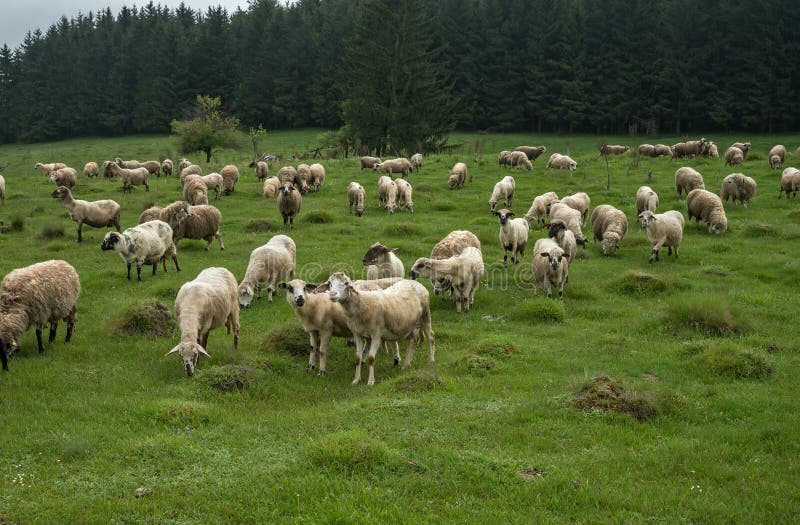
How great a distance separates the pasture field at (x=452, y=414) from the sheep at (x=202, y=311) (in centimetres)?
42

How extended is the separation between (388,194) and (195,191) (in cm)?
846

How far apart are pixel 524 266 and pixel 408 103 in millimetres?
40486

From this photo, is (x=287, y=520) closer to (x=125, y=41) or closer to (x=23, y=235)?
(x=23, y=235)

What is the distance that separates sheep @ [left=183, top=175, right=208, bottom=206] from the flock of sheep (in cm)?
8

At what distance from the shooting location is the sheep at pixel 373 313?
1106 centimetres

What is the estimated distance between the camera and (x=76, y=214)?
75.7 feet

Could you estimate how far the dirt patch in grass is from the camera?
9.31 m

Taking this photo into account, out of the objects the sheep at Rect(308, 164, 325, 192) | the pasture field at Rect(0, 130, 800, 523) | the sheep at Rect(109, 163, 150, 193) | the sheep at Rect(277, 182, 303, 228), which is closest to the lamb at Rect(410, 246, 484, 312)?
the pasture field at Rect(0, 130, 800, 523)

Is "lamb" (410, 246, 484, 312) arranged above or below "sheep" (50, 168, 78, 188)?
below

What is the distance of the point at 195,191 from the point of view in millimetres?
28406

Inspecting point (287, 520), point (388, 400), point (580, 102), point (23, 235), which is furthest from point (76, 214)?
point (580, 102)

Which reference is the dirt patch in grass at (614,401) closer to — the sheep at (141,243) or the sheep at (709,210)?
the sheep at (141,243)

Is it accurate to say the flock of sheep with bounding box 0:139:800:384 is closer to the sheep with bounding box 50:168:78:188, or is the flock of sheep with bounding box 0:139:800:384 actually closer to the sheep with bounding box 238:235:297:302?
the sheep with bounding box 238:235:297:302

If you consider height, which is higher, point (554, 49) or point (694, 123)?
point (554, 49)
